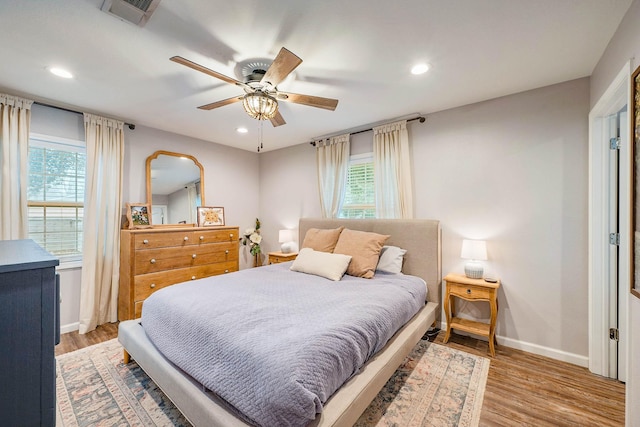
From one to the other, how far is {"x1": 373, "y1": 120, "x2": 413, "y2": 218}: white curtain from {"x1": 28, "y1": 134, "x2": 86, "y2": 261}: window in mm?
3618

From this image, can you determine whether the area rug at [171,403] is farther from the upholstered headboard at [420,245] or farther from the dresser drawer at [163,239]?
the dresser drawer at [163,239]

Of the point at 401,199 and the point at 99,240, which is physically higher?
the point at 401,199

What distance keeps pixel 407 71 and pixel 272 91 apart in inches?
45.1

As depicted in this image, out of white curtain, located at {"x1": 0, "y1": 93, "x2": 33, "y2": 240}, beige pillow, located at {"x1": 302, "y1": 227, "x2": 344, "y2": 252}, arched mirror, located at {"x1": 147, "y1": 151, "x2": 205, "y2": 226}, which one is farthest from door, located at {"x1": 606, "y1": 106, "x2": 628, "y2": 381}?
white curtain, located at {"x1": 0, "y1": 93, "x2": 33, "y2": 240}

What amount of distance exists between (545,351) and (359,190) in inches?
103

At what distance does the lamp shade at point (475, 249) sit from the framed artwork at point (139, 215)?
12.7ft

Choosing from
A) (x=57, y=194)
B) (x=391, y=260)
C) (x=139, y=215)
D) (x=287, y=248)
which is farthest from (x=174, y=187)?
(x=391, y=260)

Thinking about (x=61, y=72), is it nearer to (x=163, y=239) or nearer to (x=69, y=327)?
(x=163, y=239)

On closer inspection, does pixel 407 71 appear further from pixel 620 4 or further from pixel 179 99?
pixel 179 99

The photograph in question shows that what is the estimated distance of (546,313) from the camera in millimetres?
2506

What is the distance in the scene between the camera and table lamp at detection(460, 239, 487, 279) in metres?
2.62

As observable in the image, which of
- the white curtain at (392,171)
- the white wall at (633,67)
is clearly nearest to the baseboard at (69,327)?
the white curtain at (392,171)

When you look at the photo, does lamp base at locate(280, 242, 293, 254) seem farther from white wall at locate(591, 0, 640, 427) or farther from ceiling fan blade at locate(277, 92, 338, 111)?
white wall at locate(591, 0, 640, 427)

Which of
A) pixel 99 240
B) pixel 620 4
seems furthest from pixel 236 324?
pixel 620 4
